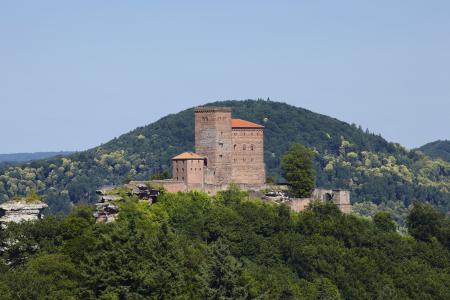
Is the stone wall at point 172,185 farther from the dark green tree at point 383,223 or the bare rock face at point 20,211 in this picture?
the dark green tree at point 383,223

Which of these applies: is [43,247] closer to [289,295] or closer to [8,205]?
[8,205]

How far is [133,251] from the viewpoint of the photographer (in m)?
69.1

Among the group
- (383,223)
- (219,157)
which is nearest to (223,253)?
(219,157)

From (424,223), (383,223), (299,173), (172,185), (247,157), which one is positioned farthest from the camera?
(424,223)

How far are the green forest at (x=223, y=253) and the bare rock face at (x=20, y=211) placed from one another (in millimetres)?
2374

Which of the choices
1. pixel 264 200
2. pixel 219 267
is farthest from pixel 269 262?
pixel 219 267

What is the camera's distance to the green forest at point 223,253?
223 ft

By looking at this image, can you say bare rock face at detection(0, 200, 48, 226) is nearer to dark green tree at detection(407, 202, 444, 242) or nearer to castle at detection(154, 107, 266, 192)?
castle at detection(154, 107, 266, 192)

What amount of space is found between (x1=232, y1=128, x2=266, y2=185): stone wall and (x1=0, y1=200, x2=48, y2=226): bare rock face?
61.4 ft

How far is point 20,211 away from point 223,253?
14041 mm

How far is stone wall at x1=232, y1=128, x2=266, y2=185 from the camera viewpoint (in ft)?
311

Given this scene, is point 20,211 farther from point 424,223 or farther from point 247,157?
point 424,223

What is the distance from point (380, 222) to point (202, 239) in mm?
21953

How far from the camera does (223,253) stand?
74312mm
